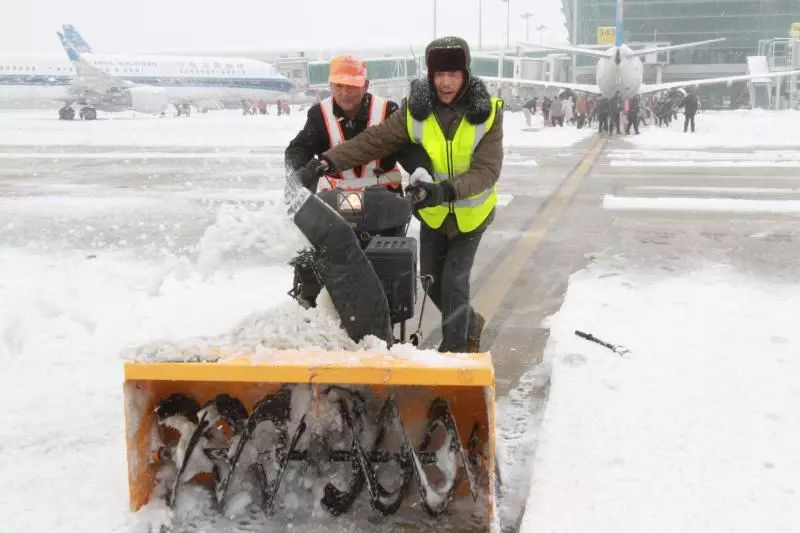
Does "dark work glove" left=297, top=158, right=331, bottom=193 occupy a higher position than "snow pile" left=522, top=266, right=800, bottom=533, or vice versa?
"dark work glove" left=297, top=158, right=331, bottom=193

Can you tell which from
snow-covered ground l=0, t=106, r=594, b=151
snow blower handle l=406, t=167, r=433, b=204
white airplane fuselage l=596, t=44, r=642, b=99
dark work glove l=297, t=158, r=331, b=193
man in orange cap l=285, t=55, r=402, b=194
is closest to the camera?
snow blower handle l=406, t=167, r=433, b=204

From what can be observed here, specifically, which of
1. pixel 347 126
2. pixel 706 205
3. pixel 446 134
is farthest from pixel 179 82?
pixel 446 134

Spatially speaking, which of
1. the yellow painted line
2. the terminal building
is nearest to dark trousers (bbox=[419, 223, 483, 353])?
the yellow painted line

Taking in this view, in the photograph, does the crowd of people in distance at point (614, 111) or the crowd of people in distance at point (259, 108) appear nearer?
the crowd of people in distance at point (614, 111)

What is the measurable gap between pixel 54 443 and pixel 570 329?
313 cm

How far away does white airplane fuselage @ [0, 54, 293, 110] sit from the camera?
5278cm

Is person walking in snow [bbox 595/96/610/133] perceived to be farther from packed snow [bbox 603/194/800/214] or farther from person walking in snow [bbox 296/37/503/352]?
person walking in snow [bbox 296/37/503/352]

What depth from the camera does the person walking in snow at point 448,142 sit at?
3.58 meters

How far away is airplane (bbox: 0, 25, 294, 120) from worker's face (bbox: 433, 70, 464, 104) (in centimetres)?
4692

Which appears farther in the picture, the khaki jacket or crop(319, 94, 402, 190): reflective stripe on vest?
crop(319, 94, 402, 190): reflective stripe on vest

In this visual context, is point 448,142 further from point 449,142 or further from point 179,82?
point 179,82

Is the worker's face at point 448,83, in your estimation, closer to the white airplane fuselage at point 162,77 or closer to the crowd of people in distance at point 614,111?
the crowd of people in distance at point 614,111

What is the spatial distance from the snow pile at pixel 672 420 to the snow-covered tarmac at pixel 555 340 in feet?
0.04

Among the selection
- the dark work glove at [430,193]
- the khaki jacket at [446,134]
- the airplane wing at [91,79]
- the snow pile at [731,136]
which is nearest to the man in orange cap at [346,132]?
the khaki jacket at [446,134]
